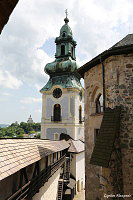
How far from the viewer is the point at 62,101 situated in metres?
22.1

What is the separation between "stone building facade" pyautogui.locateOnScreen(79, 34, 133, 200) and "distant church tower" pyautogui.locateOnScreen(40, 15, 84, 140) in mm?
14029

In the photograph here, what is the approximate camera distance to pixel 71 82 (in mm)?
22219

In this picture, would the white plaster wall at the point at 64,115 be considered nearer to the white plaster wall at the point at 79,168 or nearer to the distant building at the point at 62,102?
the distant building at the point at 62,102

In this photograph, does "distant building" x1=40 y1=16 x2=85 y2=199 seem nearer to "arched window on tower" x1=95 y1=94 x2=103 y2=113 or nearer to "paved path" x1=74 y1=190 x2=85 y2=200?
"paved path" x1=74 y1=190 x2=85 y2=200

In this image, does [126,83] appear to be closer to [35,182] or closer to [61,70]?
[35,182]

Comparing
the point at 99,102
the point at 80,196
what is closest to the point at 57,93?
the point at 80,196

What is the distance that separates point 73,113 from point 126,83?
53.6ft

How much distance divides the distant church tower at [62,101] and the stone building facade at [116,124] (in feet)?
46.0

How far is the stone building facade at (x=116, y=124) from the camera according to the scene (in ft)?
15.2

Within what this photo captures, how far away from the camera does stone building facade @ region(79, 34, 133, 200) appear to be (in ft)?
15.2

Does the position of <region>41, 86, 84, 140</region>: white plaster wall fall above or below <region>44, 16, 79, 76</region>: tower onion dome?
below

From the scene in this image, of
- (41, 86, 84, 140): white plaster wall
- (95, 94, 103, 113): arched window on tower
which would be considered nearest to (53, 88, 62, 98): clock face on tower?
(41, 86, 84, 140): white plaster wall

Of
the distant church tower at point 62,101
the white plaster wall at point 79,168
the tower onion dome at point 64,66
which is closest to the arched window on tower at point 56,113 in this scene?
the distant church tower at point 62,101

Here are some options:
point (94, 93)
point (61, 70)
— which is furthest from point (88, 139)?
point (61, 70)
